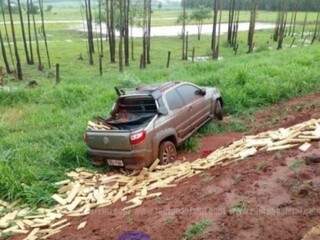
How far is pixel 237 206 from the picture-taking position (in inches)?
208

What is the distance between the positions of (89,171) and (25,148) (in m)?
1.81

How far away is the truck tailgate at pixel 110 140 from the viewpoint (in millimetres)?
8297

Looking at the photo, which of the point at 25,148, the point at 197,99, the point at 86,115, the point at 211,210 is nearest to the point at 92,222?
the point at 211,210

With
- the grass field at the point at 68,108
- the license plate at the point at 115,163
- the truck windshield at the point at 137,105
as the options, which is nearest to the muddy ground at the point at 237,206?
the license plate at the point at 115,163

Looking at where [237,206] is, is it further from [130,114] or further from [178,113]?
[130,114]

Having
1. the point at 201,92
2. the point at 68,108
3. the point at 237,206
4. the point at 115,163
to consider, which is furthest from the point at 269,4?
the point at 237,206

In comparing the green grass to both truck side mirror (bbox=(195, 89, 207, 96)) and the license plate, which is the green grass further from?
truck side mirror (bbox=(195, 89, 207, 96))

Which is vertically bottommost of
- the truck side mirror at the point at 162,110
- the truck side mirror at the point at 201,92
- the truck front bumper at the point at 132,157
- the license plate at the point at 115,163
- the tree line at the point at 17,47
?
the tree line at the point at 17,47

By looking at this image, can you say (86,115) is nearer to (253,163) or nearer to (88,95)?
(88,95)

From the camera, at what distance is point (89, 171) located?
892 centimetres

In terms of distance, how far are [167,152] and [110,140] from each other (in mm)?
1329

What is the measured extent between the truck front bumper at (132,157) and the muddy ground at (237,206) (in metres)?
1.34

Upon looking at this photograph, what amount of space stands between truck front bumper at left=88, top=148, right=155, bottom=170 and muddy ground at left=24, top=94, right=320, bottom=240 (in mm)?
1336

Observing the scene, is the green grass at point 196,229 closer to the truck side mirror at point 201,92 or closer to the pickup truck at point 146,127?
the pickup truck at point 146,127
